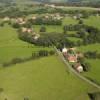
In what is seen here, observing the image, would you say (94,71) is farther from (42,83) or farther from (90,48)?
(90,48)

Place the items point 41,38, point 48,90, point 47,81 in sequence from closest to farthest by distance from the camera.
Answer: point 48,90 → point 47,81 → point 41,38

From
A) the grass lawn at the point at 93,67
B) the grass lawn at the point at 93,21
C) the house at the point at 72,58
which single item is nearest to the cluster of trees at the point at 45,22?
the grass lawn at the point at 93,21

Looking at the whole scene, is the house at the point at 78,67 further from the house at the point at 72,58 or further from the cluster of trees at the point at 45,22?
the cluster of trees at the point at 45,22

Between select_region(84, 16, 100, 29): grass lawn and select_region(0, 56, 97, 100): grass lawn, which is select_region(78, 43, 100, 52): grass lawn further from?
select_region(84, 16, 100, 29): grass lawn

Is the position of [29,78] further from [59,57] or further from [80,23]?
[80,23]

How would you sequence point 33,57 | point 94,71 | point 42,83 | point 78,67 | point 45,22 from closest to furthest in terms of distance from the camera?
1. point 42,83
2. point 94,71
3. point 78,67
4. point 33,57
5. point 45,22

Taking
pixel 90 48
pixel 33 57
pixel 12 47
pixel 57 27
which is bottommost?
pixel 57 27

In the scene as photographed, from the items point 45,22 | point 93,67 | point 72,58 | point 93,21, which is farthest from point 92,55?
point 45,22

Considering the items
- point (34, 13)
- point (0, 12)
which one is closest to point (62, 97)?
point (34, 13)
